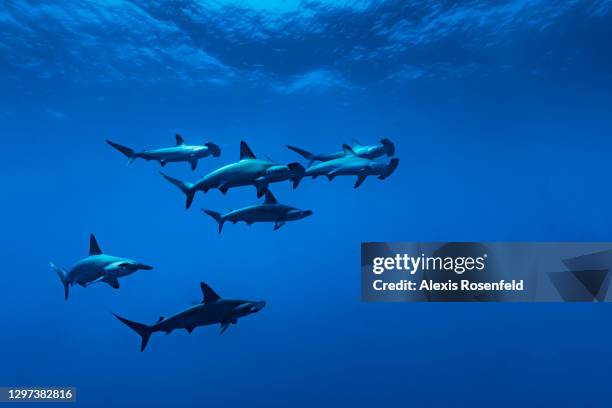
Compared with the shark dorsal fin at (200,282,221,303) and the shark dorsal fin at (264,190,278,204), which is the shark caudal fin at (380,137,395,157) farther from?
the shark dorsal fin at (200,282,221,303)

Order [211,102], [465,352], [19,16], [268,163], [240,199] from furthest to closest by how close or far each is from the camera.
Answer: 1. [240,199]
2. [211,102]
3. [465,352]
4. [19,16]
5. [268,163]

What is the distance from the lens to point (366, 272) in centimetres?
1012

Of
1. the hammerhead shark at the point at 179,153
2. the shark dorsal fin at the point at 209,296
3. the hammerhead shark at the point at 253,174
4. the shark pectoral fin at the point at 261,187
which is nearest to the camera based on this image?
the shark dorsal fin at the point at 209,296

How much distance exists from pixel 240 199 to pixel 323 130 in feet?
121

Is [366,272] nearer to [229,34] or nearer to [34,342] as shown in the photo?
[229,34]

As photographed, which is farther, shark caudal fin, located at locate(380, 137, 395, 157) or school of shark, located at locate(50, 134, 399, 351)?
shark caudal fin, located at locate(380, 137, 395, 157)

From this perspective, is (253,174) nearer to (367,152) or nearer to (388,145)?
(367,152)

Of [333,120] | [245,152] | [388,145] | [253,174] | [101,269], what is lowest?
[101,269]

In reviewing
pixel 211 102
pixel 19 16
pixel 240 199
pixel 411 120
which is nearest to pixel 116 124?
pixel 211 102

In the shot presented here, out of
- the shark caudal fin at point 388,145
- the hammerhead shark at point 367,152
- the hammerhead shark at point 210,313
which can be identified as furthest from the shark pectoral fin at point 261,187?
the shark caudal fin at point 388,145

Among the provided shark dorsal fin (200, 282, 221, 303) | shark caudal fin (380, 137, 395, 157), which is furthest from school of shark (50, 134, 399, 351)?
shark caudal fin (380, 137, 395, 157)

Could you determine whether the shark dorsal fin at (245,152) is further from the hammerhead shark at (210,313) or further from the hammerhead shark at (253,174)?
the hammerhead shark at (210,313)

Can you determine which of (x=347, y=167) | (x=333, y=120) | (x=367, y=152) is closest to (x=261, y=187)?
(x=347, y=167)

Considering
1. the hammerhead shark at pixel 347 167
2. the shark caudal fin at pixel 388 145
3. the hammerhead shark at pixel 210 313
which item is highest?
the shark caudal fin at pixel 388 145
